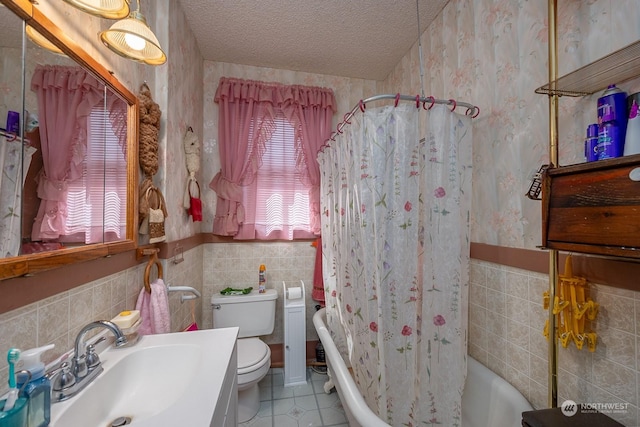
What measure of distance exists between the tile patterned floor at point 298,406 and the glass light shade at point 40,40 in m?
2.13

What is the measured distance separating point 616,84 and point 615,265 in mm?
586

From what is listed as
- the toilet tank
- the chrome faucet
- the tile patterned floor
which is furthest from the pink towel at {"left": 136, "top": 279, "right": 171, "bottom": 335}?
the tile patterned floor

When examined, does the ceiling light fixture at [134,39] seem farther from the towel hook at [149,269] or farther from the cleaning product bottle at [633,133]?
the cleaning product bottle at [633,133]

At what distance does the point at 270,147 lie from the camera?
2.32m

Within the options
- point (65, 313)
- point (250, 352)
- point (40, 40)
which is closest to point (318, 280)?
point (250, 352)

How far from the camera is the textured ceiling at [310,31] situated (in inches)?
65.3

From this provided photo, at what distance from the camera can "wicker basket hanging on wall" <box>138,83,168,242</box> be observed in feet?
4.15

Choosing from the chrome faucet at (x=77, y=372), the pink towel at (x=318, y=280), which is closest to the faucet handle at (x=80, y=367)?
the chrome faucet at (x=77, y=372)

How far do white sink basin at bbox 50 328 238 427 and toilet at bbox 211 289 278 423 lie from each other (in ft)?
2.72

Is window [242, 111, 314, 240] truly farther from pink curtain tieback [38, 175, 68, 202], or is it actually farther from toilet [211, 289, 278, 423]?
pink curtain tieback [38, 175, 68, 202]

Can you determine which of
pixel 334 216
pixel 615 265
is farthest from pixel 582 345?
pixel 334 216

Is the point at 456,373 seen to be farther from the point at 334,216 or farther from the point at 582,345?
the point at 334,216

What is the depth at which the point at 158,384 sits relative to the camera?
0.93 m

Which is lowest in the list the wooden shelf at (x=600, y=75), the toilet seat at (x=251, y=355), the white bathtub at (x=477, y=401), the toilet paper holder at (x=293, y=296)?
the toilet seat at (x=251, y=355)
